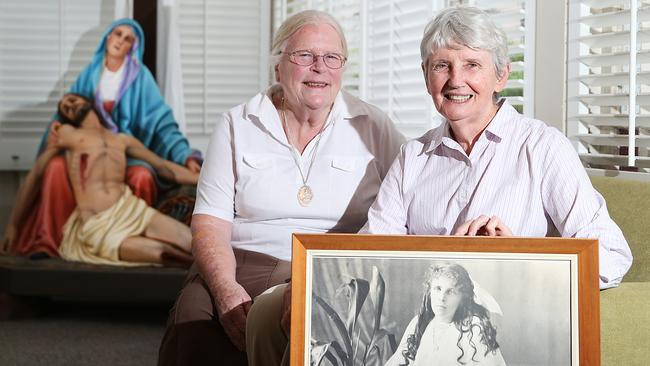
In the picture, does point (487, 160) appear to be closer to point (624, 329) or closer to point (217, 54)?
point (624, 329)

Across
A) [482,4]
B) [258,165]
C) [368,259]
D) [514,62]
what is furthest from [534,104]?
[368,259]

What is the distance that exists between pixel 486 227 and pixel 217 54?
4157 millimetres

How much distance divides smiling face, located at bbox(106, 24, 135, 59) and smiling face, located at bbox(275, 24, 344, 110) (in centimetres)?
238

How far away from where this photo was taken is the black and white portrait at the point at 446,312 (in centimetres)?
171

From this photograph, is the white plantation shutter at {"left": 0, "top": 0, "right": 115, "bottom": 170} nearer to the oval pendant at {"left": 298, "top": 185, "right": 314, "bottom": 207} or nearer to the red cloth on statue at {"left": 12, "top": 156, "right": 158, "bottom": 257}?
the red cloth on statue at {"left": 12, "top": 156, "right": 158, "bottom": 257}

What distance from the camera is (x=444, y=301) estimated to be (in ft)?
5.66

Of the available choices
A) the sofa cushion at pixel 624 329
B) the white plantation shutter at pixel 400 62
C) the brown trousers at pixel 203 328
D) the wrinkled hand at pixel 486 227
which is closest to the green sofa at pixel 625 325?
the sofa cushion at pixel 624 329

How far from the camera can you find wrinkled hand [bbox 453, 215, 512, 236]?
1.91 metres

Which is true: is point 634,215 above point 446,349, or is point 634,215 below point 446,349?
above

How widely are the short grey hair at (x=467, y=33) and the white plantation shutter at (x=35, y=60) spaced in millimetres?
3942

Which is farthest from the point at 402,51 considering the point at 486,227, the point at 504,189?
the point at 486,227

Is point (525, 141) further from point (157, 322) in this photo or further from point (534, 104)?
point (157, 322)

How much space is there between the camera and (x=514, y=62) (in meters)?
3.16

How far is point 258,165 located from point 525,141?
90 cm
